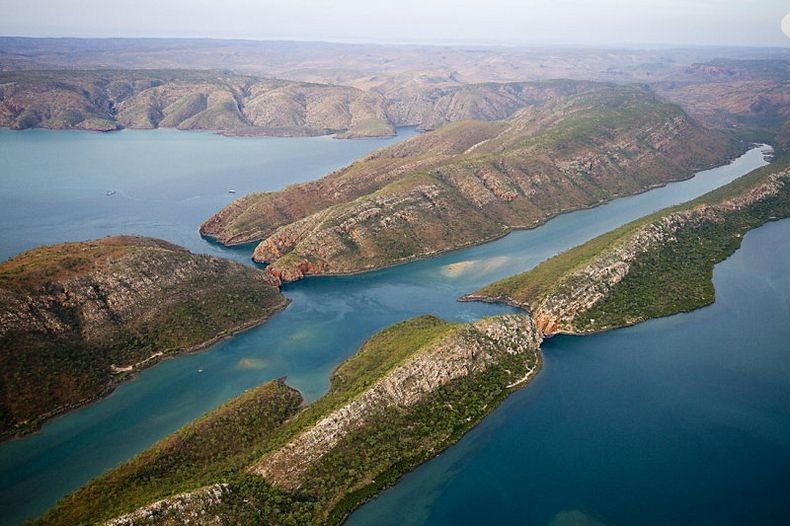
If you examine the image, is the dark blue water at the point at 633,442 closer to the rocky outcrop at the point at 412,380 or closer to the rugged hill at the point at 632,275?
the rugged hill at the point at 632,275

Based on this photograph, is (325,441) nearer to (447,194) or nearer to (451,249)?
(451,249)

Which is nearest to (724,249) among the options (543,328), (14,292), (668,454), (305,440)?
(543,328)

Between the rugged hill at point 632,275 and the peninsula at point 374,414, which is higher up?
the rugged hill at point 632,275

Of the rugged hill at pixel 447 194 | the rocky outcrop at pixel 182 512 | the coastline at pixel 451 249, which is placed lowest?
the rocky outcrop at pixel 182 512

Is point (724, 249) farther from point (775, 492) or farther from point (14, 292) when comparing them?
point (14, 292)

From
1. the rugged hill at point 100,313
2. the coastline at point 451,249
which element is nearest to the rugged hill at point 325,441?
the rugged hill at point 100,313

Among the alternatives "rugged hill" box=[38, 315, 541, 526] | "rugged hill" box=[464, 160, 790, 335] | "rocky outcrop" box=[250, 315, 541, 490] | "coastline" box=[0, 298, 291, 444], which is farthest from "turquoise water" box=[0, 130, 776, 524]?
"rugged hill" box=[464, 160, 790, 335]

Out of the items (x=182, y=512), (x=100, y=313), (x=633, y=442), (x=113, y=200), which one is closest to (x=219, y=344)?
(x=100, y=313)

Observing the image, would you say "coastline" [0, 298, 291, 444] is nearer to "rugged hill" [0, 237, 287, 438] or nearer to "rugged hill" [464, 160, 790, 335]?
"rugged hill" [0, 237, 287, 438]
